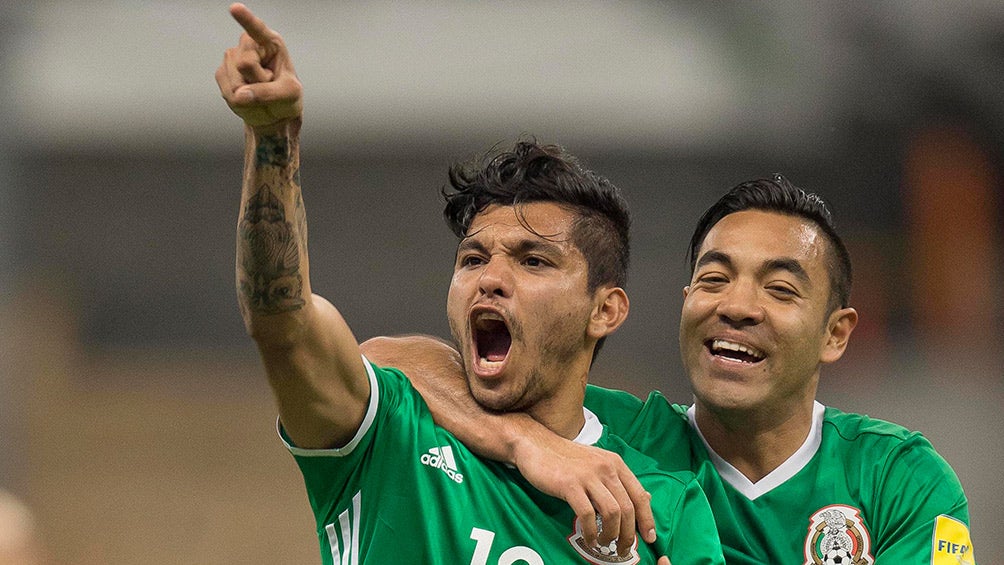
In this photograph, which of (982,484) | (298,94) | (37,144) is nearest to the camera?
(298,94)

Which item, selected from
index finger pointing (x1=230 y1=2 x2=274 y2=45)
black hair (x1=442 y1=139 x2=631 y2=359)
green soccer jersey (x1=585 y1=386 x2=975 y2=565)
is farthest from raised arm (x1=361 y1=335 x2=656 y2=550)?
index finger pointing (x1=230 y1=2 x2=274 y2=45)

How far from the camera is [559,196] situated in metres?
3.54

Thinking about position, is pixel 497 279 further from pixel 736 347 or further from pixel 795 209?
pixel 795 209

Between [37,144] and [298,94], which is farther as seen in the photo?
[37,144]

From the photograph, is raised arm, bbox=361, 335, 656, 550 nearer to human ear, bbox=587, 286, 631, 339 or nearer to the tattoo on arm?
human ear, bbox=587, 286, 631, 339

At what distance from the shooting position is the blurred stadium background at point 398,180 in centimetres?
1377

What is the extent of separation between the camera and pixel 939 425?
39.9 ft

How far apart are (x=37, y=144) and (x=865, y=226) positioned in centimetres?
974

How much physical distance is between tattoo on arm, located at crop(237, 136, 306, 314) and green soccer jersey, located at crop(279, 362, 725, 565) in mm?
376

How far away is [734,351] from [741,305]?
155mm

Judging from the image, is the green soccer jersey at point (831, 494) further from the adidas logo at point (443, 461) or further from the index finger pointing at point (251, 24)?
the index finger pointing at point (251, 24)

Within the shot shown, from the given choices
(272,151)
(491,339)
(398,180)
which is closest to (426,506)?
(491,339)

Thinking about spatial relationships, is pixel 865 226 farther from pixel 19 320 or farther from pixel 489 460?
pixel 489 460

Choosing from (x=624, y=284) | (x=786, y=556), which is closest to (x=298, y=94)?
(x=624, y=284)
